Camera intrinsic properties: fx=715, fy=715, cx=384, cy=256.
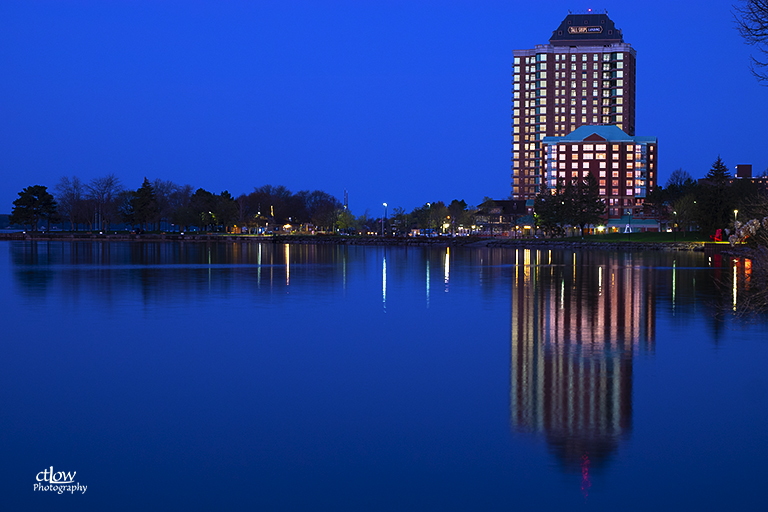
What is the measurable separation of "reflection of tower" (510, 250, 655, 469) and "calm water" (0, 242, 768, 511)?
6 centimetres

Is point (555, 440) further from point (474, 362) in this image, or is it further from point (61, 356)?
point (61, 356)

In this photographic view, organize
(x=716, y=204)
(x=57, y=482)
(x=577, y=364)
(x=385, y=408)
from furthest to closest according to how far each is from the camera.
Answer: (x=716, y=204), (x=577, y=364), (x=385, y=408), (x=57, y=482)

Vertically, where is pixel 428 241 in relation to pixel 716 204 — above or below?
below

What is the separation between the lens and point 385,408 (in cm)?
1201

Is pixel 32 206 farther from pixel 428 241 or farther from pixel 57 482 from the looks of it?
pixel 57 482

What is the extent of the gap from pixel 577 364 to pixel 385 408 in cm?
526

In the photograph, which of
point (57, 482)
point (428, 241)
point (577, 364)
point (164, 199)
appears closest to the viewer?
point (57, 482)

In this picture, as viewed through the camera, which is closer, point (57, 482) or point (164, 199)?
point (57, 482)

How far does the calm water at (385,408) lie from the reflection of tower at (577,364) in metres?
0.06

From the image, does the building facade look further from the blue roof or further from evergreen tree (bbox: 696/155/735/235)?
evergreen tree (bbox: 696/155/735/235)

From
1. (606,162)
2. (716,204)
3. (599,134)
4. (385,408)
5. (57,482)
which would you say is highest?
(599,134)

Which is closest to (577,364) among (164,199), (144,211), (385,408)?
(385,408)

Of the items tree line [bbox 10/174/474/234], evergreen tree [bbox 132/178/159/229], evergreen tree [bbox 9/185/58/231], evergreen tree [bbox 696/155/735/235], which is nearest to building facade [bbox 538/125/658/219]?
tree line [bbox 10/174/474/234]

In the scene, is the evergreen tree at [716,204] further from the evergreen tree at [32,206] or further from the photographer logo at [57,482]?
the evergreen tree at [32,206]
